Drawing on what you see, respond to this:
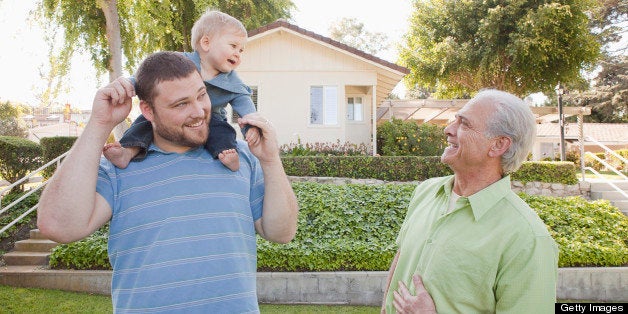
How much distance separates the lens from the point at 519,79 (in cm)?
2552

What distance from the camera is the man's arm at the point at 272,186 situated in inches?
79.4

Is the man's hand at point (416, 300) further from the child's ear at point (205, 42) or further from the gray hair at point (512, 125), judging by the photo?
the child's ear at point (205, 42)

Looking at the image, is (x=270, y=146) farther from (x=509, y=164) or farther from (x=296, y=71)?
(x=296, y=71)

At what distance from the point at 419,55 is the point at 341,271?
20704mm

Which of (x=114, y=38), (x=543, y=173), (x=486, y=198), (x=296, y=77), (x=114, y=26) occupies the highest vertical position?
(x=114, y=26)

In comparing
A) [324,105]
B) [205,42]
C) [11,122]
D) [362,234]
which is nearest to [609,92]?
[324,105]

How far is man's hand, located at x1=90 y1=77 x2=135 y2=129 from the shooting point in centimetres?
178

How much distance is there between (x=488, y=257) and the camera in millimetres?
2199

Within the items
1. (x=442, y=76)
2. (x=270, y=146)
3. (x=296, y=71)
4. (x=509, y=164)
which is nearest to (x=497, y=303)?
(x=509, y=164)

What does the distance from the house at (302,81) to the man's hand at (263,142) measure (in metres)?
14.7

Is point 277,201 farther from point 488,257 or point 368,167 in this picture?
point 368,167

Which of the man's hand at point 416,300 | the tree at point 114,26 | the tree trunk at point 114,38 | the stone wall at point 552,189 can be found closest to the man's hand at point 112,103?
the man's hand at point 416,300

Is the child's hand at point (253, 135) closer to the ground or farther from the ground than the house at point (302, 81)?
closer to the ground

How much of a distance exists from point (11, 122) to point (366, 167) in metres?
33.2
